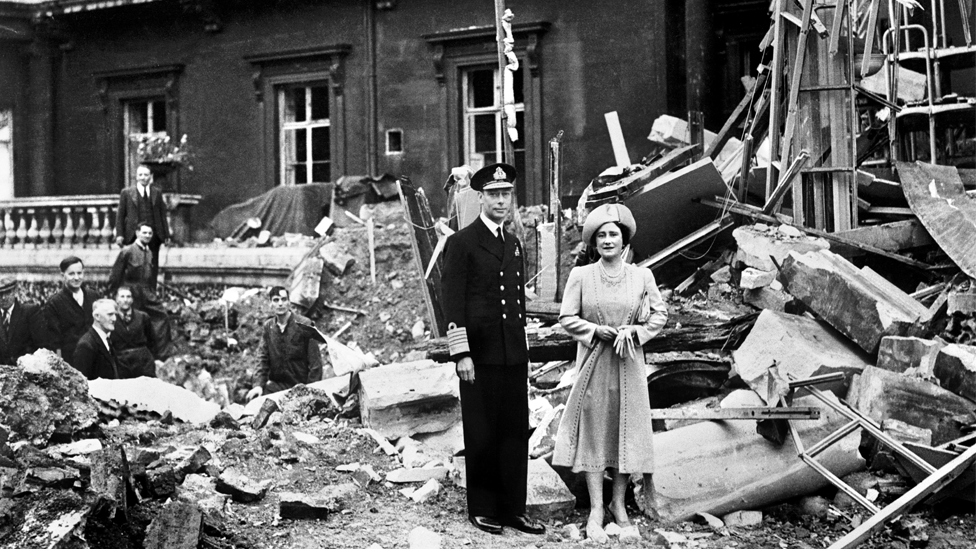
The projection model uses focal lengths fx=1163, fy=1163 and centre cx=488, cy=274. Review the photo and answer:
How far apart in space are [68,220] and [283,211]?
10.4ft

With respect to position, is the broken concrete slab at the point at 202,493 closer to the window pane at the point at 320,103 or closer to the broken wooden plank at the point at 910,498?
the broken wooden plank at the point at 910,498

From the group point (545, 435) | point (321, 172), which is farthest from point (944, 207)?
point (321, 172)

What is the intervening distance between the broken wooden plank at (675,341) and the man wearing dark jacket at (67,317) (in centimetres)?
404

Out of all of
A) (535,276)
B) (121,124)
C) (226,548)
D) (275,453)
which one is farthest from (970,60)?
(121,124)

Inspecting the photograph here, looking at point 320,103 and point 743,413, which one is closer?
point 743,413

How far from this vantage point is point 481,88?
16.1 m

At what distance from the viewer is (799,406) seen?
6598mm

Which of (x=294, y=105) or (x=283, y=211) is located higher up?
(x=294, y=105)

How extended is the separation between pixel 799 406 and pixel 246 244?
10.5m

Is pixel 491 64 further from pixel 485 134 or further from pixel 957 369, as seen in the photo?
pixel 957 369

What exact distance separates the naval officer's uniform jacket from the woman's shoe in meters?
0.39

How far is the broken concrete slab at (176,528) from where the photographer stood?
5379 millimetres

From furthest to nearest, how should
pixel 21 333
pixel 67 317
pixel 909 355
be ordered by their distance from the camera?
pixel 21 333, pixel 67 317, pixel 909 355

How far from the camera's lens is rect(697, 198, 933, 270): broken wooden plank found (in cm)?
898
